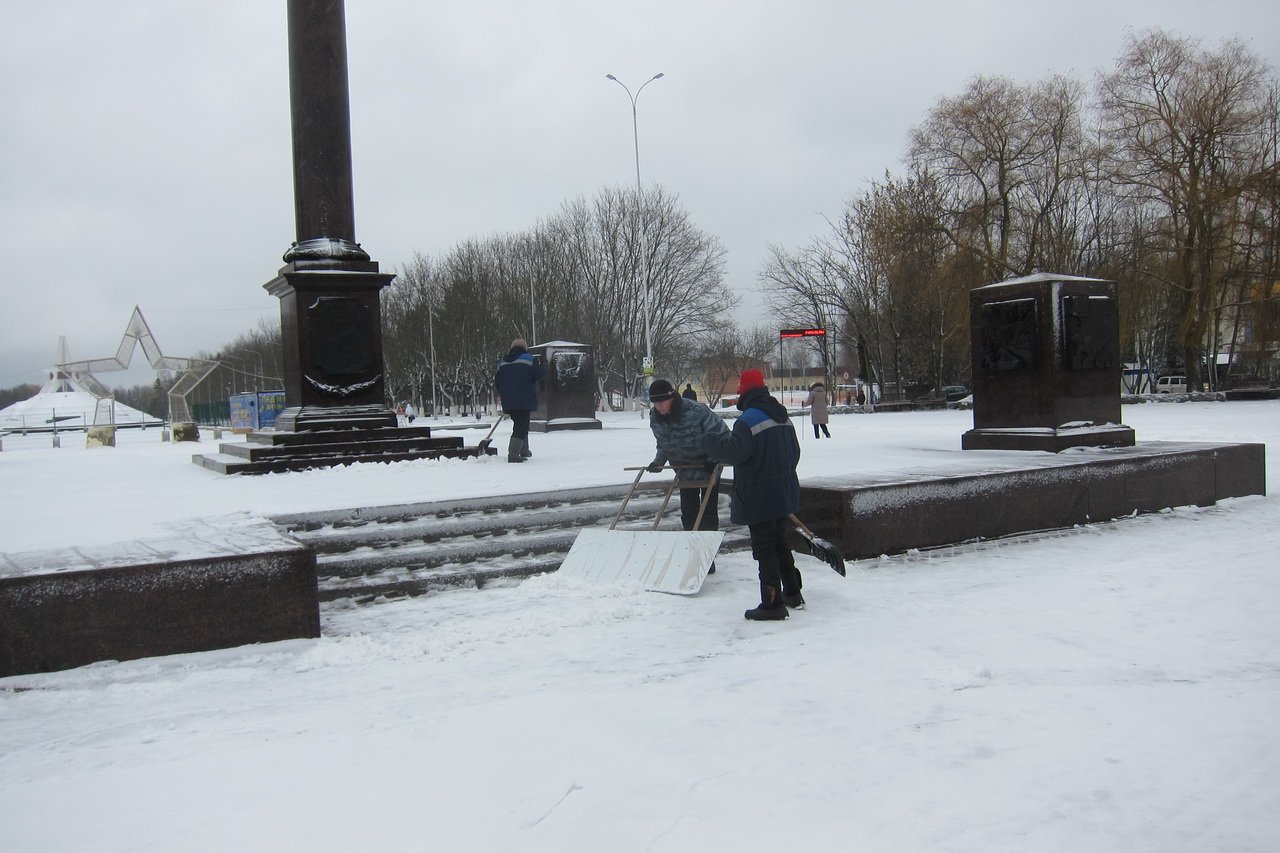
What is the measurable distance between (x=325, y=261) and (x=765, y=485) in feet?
24.4

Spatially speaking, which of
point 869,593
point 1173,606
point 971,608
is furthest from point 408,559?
point 1173,606

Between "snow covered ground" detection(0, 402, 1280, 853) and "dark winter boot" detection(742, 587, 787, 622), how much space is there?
7cm

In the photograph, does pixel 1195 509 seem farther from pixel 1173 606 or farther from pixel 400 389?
pixel 400 389

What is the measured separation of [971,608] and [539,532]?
354 cm

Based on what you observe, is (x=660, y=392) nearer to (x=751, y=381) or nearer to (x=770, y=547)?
(x=751, y=381)

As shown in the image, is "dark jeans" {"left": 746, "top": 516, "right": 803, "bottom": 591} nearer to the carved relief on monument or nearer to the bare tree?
the carved relief on monument

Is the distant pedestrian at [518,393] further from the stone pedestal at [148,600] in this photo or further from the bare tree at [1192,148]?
the bare tree at [1192,148]

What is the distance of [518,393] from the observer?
479 inches

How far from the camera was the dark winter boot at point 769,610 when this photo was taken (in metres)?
5.78

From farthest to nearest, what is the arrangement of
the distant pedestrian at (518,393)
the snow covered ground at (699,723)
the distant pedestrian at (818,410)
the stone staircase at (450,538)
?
the distant pedestrian at (818,410)
the distant pedestrian at (518,393)
the stone staircase at (450,538)
the snow covered ground at (699,723)

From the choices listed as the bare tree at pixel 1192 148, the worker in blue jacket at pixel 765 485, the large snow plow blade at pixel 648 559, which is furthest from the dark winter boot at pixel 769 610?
the bare tree at pixel 1192 148

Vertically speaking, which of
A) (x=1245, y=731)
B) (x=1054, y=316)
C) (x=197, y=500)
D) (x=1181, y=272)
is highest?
(x=1181, y=272)

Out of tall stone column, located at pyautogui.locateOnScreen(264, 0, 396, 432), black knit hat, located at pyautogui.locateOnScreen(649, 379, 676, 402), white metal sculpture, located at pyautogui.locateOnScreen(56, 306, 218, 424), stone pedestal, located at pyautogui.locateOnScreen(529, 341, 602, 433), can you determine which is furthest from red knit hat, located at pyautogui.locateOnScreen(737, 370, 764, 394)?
white metal sculpture, located at pyautogui.locateOnScreen(56, 306, 218, 424)

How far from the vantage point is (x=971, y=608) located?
6.04m
